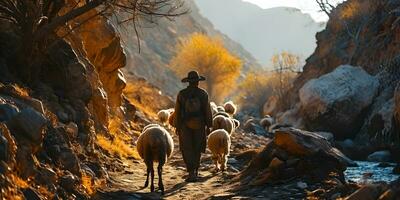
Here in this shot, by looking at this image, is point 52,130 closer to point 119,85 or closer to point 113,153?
point 113,153

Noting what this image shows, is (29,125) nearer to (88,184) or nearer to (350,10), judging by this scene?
(88,184)

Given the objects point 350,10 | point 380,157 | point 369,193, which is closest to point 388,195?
point 369,193

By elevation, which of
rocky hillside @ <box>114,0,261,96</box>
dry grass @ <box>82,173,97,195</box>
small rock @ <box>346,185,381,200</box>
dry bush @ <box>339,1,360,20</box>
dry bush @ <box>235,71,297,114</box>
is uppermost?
rocky hillside @ <box>114,0,261,96</box>

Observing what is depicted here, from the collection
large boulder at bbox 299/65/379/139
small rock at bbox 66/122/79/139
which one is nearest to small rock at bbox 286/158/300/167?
small rock at bbox 66/122/79/139

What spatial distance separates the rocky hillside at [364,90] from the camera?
20.4 meters

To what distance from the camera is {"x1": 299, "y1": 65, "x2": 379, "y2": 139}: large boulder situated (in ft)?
74.4

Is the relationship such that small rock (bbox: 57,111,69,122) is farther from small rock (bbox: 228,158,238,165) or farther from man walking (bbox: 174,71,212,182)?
small rock (bbox: 228,158,238,165)

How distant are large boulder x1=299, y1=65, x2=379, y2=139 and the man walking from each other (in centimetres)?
1422

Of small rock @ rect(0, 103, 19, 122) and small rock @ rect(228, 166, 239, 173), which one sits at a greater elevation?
small rock @ rect(0, 103, 19, 122)

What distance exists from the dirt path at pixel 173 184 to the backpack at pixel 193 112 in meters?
1.05

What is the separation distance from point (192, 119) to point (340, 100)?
14807 mm

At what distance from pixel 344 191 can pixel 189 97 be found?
357 cm

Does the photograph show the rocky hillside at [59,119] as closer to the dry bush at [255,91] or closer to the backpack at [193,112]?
the backpack at [193,112]

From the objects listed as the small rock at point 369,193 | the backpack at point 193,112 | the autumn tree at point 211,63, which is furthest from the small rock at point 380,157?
the autumn tree at point 211,63
